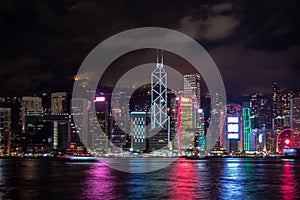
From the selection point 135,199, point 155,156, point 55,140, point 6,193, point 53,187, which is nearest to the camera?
point 135,199

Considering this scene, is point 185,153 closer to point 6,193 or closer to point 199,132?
point 199,132

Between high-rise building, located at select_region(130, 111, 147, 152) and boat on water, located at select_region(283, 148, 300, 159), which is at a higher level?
high-rise building, located at select_region(130, 111, 147, 152)

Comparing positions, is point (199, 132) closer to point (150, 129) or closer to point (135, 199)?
point (150, 129)

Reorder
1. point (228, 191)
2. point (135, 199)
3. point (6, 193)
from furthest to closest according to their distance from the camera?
point (228, 191), point (6, 193), point (135, 199)

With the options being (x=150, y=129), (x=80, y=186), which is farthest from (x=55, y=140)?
(x=80, y=186)

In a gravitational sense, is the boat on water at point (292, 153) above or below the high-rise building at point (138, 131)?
below

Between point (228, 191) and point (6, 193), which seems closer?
point (6, 193)

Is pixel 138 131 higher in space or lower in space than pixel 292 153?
higher
